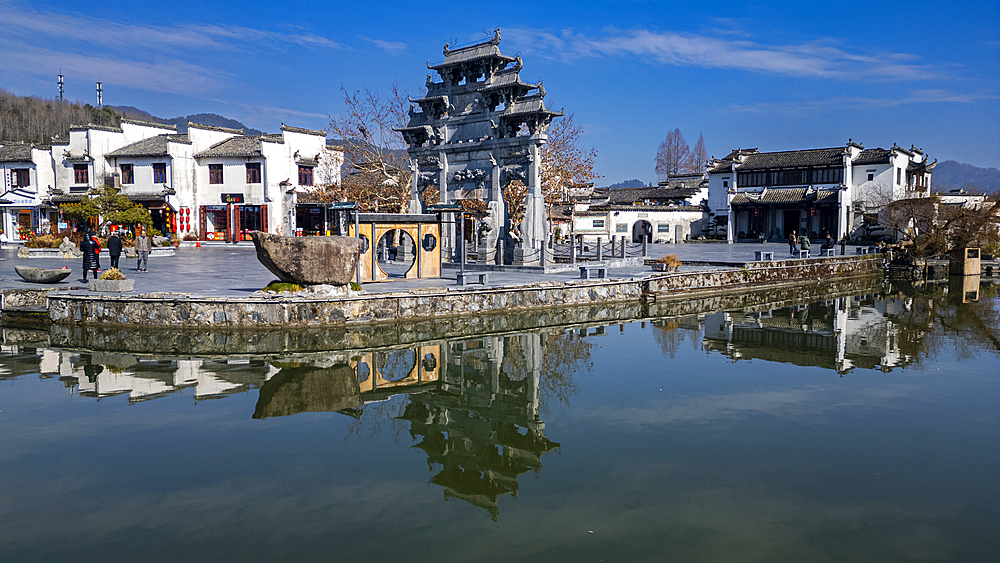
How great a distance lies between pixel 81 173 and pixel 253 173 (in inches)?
463

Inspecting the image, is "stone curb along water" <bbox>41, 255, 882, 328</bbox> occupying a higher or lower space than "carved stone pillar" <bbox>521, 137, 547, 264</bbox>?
lower

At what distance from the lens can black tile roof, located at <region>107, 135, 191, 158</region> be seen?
44125 millimetres

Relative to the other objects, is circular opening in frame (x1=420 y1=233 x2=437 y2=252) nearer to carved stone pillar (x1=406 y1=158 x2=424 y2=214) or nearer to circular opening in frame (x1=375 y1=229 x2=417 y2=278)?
circular opening in frame (x1=375 y1=229 x2=417 y2=278)

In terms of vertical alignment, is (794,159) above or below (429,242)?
above

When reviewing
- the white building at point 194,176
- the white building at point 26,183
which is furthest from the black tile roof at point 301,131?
the white building at point 26,183

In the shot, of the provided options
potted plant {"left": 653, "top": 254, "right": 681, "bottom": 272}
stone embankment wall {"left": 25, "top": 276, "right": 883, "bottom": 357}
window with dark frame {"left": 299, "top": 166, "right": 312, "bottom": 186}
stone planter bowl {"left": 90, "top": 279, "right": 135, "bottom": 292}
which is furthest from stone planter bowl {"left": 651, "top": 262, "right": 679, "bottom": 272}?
window with dark frame {"left": 299, "top": 166, "right": 312, "bottom": 186}

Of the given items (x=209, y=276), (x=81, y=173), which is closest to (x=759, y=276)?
(x=209, y=276)

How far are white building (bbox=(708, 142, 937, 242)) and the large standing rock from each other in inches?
1569

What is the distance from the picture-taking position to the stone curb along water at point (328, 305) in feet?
49.4

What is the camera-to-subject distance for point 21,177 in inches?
1818

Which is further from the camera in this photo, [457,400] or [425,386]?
[425,386]

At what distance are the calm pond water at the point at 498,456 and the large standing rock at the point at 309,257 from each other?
2859 millimetres

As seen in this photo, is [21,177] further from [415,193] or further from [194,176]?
[415,193]

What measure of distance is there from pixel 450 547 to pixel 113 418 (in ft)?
19.5
